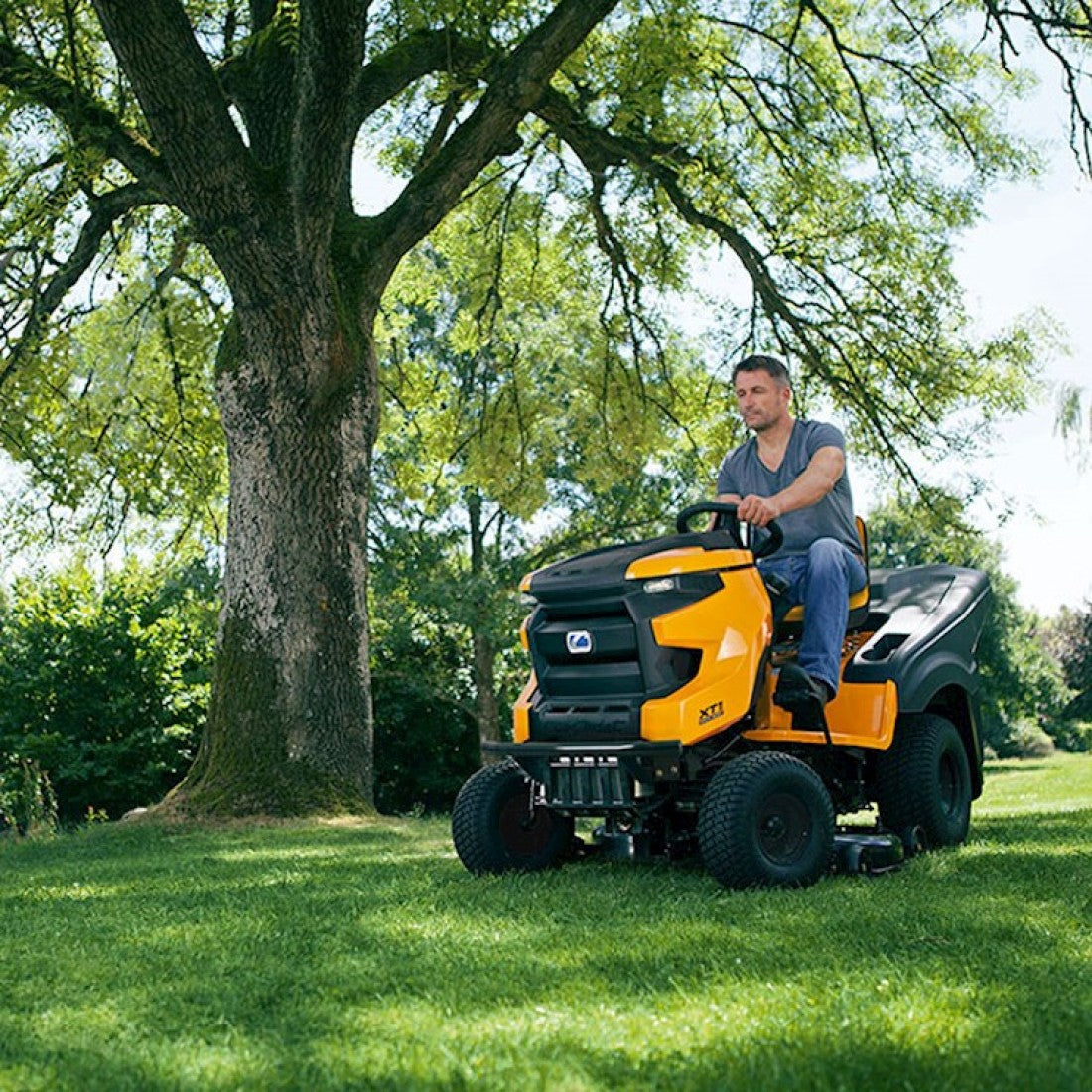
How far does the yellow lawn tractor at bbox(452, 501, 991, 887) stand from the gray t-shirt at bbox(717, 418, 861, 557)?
0.74ft

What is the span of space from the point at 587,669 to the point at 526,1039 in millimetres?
2616

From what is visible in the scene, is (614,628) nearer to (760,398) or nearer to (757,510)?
(757,510)

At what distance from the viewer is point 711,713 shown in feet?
17.8

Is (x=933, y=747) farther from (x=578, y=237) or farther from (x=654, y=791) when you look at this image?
(x=578, y=237)

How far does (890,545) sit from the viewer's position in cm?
5372

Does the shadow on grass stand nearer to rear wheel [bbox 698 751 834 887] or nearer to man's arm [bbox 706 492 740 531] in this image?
rear wheel [bbox 698 751 834 887]

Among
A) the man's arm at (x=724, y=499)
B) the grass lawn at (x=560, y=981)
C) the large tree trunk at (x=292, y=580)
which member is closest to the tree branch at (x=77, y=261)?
the large tree trunk at (x=292, y=580)

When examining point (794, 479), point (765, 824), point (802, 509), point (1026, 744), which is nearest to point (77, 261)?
point (794, 479)

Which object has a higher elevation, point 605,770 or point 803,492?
point 803,492

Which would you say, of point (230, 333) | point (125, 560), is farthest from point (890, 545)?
point (230, 333)

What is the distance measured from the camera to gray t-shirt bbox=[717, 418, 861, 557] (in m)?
6.02

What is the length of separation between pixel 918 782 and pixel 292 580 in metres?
5.23

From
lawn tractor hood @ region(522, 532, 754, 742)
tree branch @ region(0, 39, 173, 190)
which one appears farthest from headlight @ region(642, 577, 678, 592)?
tree branch @ region(0, 39, 173, 190)

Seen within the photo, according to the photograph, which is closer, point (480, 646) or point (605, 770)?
point (605, 770)
